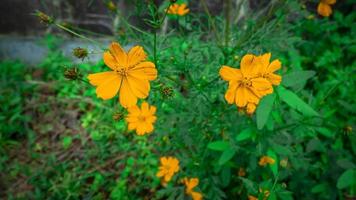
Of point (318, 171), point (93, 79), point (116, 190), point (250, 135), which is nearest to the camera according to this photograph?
point (93, 79)

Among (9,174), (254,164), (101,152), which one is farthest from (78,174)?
(254,164)

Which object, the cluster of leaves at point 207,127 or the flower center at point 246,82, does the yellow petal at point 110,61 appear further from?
the flower center at point 246,82

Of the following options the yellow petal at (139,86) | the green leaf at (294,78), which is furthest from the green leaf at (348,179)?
the yellow petal at (139,86)

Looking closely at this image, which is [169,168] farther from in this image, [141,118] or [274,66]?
[274,66]

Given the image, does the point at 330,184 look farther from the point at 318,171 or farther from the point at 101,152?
the point at 101,152

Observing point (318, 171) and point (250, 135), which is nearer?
point (250, 135)

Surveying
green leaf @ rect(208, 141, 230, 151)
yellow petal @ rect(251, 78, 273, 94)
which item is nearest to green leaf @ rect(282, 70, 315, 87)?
yellow petal @ rect(251, 78, 273, 94)

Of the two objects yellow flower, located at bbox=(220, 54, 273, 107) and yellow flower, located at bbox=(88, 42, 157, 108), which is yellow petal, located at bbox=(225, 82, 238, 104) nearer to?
yellow flower, located at bbox=(220, 54, 273, 107)

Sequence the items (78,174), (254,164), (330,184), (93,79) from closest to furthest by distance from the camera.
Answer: (93,79), (254,164), (330,184), (78,174)

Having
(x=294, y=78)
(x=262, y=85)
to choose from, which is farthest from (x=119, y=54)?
(x=294, y=78)
